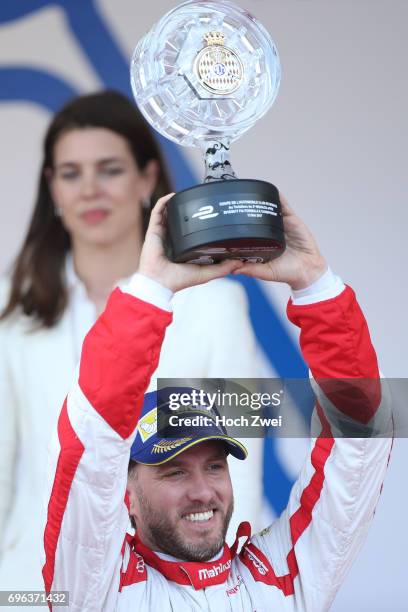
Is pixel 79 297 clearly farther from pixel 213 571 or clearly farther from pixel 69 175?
pixel 213 571

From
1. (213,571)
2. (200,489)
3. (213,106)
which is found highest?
(213,106)

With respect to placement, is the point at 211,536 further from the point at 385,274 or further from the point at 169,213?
the point at 385,274

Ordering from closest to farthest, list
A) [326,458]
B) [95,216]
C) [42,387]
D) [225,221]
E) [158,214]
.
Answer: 1. [225,221]
2. [158,214]
3. [326,458]
4. [42,387]
5. [95,216]

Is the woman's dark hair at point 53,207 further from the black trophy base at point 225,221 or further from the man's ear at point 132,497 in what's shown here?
the black trophy base at point 225,221

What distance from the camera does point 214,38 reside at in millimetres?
1331

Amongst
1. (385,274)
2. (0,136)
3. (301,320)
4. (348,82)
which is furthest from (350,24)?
(301,320)

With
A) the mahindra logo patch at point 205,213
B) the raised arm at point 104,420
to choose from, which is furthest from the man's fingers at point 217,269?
the mahindra logo patch at point 205,213

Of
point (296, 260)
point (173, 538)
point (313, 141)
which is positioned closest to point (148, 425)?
point (173, 538)

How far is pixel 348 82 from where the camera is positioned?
7.94 ft

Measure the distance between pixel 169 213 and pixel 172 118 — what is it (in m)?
0.17

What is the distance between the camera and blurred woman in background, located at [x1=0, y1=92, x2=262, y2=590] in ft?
7.20

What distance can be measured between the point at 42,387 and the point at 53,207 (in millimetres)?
462

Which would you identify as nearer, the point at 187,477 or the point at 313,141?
the point at 187,477

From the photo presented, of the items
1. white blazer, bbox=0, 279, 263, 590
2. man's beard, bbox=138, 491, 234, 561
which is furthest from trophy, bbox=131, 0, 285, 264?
white blazer, bbox=0, 279, 263, 590
